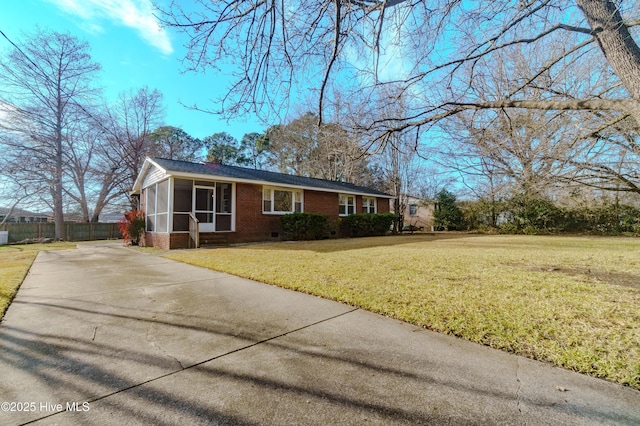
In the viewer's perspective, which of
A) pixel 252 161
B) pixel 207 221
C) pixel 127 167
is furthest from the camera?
pixel 252 161

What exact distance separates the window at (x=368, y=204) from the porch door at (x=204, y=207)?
10.3 meters

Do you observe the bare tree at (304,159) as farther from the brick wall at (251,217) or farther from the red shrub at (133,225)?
the red shrub at (133,225)

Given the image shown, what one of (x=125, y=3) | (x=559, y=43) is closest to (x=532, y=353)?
(x=125, y=3)

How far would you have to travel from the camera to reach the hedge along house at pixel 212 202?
11.3 metres

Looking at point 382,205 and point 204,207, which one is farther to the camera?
point 382,205

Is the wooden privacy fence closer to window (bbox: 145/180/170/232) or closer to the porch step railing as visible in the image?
window (bbox: 145/180/170/232)

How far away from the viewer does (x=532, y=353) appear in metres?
→ 2.27

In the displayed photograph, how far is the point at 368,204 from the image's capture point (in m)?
19.7

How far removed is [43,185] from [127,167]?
220 inches

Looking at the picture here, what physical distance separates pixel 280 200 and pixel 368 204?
25.2 ft

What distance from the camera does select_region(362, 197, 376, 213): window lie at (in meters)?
19.4

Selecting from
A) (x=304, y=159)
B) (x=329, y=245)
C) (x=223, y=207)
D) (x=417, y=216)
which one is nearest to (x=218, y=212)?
(x=223, y=207)

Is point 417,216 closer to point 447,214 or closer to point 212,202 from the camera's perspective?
point 447,214

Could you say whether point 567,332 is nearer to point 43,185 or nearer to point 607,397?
point 607,397
